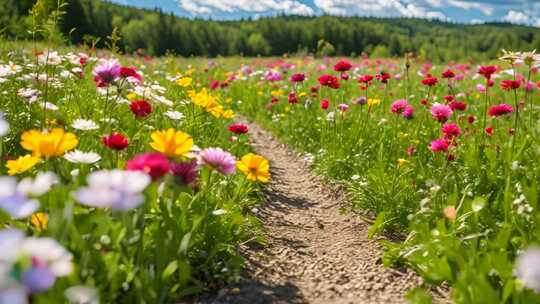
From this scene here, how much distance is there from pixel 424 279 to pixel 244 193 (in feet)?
4.75

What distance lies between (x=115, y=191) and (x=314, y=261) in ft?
5.45

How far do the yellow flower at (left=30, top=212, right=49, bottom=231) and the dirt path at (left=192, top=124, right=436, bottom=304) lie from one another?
2.57 ft

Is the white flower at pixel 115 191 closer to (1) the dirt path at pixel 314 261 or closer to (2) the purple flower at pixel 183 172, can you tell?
(2) the purple flower at pixel 183 172

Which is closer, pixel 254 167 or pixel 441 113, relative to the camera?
pixel 254 167

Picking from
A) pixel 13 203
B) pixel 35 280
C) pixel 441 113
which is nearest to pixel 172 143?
pixel 13 203

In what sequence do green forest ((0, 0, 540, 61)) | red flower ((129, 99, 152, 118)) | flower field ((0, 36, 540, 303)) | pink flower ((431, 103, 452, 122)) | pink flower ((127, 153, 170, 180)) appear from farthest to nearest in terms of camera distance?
green forest ((0, 0, 540, 61)) < pink flower ((431, 103, 452, 122)) < red flower ((129, 99, 152, 118)) < pink flower ((127, 153, 170, 180)) < flower field ((0, 36, 540, 303))

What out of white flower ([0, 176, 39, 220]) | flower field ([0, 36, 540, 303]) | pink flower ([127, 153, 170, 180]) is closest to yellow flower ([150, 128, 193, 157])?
flower field ([0, 36, 540, 303])

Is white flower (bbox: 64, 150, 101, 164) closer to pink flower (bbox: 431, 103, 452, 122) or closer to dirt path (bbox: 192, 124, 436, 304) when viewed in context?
dirt path (bbox: 192, 124, 436, 304)

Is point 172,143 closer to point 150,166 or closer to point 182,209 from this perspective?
point 150,166

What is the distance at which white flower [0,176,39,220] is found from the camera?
4.34 feet

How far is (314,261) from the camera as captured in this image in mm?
2814

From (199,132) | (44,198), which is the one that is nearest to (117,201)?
(44,198)

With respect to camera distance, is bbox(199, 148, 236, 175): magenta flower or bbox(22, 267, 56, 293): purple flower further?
bbox(199, 148, 236, 175): magenta flower

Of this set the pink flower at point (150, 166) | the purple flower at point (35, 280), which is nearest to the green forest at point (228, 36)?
the pink flower at point (150, 166)
